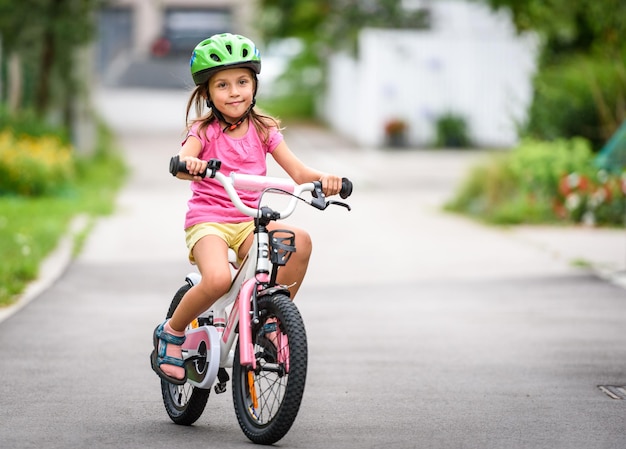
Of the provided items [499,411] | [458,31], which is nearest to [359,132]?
[458,31]

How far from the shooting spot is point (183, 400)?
6484 millimetres

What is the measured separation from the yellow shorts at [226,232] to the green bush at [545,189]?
931 cm

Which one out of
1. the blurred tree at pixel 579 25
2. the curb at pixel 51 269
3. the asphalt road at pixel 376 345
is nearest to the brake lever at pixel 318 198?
the asphalt road at pixel 376 345

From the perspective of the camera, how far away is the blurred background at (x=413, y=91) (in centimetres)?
1591

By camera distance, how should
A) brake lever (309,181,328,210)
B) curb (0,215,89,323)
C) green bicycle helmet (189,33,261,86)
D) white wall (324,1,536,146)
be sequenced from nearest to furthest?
brake lever (309,181,328,210) < green bicycle helmet (189,33,261,86) < curb (0,215,89,323) < white wall (324,1,536,146)

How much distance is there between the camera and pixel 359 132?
90.9ft

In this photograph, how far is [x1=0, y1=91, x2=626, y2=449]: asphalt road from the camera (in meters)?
6.18

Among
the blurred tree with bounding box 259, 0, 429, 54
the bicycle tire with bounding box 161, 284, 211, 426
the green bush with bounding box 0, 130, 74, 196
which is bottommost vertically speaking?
the green bush with bounding box 0, 130, 74, 196

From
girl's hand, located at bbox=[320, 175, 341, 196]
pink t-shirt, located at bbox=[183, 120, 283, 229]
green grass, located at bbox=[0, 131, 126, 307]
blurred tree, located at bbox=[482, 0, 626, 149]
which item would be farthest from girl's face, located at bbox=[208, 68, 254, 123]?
blurred tree, located at bbox=[482, 0, 626, 149]

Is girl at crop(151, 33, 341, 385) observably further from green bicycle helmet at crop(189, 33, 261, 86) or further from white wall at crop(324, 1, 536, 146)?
white wall at crop(324, 1, 536, 146)

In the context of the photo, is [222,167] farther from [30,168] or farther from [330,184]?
[30,168]

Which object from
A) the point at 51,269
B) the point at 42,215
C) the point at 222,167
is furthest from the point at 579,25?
the point at 222,167

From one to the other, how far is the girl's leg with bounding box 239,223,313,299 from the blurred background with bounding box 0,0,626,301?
6.71ft

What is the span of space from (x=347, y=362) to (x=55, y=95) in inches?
630
